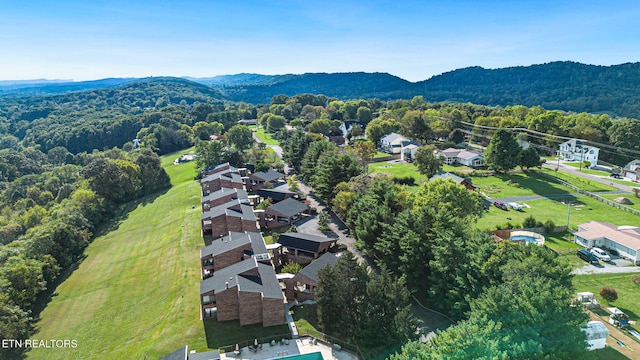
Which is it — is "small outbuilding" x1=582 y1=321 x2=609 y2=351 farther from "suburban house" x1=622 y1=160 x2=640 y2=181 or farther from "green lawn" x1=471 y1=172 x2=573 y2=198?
"suburban house" x1=622 y1=160 x2=640 y2=181

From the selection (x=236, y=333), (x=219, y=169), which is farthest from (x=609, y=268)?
(x=219, y=169)

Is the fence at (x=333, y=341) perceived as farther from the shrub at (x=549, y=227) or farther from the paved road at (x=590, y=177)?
the paved road at (x=590, y=177)

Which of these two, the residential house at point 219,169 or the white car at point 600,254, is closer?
the white car at point 600,254

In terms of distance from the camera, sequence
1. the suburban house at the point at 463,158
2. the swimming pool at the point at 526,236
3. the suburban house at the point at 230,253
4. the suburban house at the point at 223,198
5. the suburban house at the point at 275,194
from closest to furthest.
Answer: the suburban house at the point at 230,253, the swimming pool at the point at 526,236, the suburban house at the point at 223,198, the suburban house at the point at 275,194, the suburban house at the point at 463,158

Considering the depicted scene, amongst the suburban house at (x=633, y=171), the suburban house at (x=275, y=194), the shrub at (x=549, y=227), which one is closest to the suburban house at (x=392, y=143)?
the suburban house at (x=275, y=194)

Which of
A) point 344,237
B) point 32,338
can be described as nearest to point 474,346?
point 344,237

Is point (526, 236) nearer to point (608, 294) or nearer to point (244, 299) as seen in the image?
point (608, 294)

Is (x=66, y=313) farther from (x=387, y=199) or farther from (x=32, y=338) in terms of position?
(x=387, y=199)
